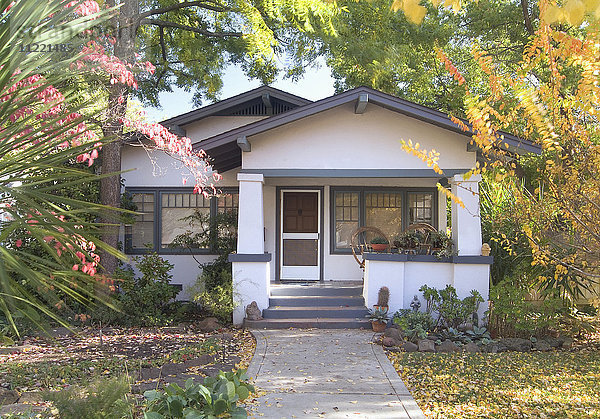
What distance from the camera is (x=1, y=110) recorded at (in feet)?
5.81

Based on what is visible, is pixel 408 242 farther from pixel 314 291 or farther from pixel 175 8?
pixel 175 8

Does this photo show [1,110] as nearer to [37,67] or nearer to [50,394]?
[37,67]

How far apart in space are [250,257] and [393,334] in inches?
115

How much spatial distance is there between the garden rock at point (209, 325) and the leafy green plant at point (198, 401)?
5.09 meters

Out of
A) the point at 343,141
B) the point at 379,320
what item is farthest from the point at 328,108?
the point at 379,320

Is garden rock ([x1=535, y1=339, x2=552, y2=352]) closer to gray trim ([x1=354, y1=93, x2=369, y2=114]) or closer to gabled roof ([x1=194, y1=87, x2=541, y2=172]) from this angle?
gabled roof ([x1=194, y1=87, x2=541, y2=172])

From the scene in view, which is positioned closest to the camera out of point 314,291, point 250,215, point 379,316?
point 379,316

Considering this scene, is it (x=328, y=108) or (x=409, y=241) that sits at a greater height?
(x=328, y=108)

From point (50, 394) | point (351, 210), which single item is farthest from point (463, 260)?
point (50, 394)

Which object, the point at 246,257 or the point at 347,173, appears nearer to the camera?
the point at 246,257

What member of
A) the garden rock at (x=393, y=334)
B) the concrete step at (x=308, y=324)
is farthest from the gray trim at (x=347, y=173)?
the garden rock at (x=393, y=334)

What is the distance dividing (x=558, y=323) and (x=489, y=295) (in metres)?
1.26

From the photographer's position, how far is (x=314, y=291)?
1098cm

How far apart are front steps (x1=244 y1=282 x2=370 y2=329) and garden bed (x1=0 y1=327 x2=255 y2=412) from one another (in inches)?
29.4
